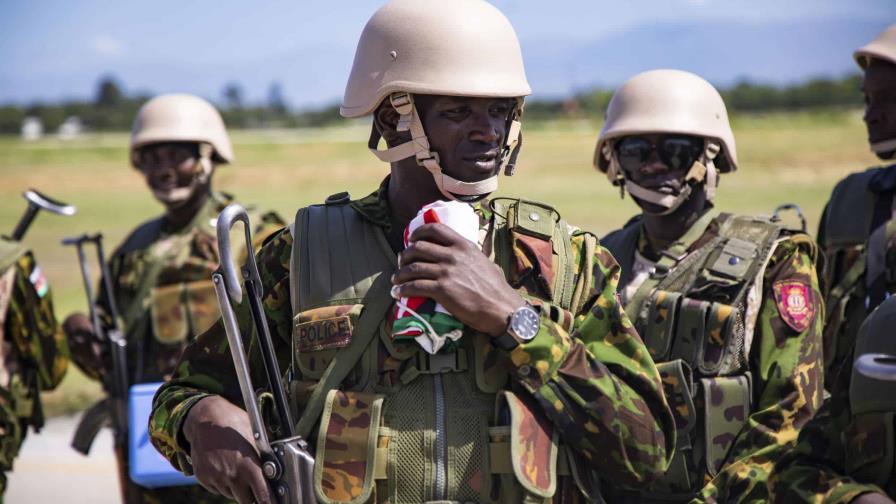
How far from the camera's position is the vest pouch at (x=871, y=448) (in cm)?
262

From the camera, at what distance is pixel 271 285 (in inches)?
130

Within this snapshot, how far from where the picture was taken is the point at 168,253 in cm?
724

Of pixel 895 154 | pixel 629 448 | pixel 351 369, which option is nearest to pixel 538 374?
pixel 629 448

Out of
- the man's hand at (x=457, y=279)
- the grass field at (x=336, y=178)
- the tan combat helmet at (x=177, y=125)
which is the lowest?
the grass field at (x=336, y=178)

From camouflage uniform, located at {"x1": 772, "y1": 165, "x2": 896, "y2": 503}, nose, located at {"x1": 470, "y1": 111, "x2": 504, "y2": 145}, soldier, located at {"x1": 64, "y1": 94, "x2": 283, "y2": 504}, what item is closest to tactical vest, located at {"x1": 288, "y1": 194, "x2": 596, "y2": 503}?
nose, located at {"x1": 470, "y1": 111, "x2": 504, "y2": 145}

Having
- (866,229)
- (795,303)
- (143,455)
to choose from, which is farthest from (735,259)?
(143,455)

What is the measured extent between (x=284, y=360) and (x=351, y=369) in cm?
36

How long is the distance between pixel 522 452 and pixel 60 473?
8703 mm

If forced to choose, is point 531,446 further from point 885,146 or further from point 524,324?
point 885,146

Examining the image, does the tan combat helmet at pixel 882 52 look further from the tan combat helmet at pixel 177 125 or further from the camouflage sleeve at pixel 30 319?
the camouflage sleeve at pixel 30 319

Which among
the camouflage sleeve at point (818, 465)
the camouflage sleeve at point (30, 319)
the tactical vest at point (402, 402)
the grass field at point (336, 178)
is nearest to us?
the camouflage sleeve at point (818, 465)

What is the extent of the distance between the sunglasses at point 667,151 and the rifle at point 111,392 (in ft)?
11.5

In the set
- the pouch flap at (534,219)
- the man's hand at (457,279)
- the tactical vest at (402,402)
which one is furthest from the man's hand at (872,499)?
the pouch flap at (534,219)

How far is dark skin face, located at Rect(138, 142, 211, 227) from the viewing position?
7426mm
